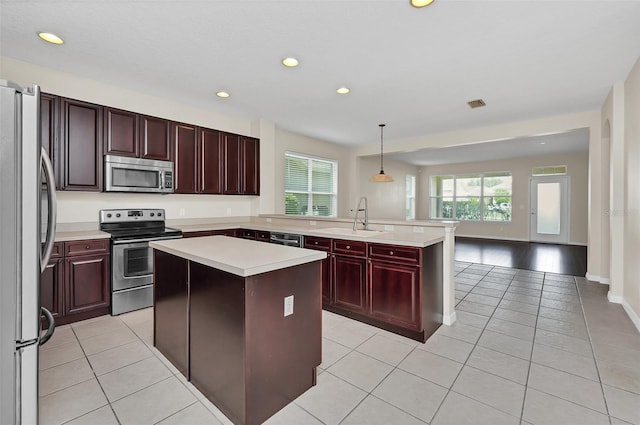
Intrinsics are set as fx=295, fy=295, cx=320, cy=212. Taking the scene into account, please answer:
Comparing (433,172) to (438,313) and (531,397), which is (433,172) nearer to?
(438,313)

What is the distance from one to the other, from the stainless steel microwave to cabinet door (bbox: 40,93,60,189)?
447 millimetres

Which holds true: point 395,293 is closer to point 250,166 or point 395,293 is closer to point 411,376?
point 411,376

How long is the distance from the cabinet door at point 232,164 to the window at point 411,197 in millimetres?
7379

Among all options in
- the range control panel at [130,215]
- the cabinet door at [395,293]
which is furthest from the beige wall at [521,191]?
the range control panel at [130,215]

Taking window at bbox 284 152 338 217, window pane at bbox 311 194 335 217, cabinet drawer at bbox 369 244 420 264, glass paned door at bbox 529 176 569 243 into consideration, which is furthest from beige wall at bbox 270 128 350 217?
glass paned door at bbox 529 176 569 243

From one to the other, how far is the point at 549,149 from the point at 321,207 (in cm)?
615

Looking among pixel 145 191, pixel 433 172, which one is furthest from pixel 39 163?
pixel 433 172

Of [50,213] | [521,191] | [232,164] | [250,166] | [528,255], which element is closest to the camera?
[50,213]

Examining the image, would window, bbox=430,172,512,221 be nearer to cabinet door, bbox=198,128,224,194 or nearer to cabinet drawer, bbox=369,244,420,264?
cabinet drawer, bbox=369,244,420,264

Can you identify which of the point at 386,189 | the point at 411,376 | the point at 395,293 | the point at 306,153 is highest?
the point at 306,153

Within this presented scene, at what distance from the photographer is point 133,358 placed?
7.60ft

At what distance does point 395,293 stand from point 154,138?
3476 millimetres

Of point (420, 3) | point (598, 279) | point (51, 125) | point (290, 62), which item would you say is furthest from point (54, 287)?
point (598, 279)

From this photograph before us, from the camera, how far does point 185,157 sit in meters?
4.12
